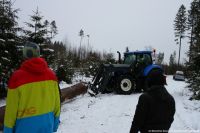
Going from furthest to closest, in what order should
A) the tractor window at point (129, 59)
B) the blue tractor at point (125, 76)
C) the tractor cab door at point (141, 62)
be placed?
the tractor window at point (129, 59) → the tractor cab door at point (141, 62) → the blue tractor at point (125, 76)

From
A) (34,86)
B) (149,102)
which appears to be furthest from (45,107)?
(149,102)

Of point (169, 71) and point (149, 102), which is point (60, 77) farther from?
point (169, 71)

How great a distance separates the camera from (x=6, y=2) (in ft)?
53.4

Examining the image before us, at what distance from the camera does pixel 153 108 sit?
13.6ft

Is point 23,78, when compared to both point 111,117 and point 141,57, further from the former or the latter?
point 141,57

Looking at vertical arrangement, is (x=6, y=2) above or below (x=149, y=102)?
above

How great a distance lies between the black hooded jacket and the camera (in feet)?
13.5

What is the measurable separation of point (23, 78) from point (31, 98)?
25cm

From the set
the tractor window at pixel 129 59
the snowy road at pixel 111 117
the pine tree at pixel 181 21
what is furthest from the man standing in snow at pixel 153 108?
the pine tree at pixel 181 21

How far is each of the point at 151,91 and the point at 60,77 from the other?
74.6 ft

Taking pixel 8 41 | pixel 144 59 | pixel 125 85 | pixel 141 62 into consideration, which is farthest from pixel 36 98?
pixel 144 59

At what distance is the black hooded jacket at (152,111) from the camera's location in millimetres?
4129

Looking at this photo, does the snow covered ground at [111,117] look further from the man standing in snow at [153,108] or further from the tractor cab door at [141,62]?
the man standing in snow at [153,108]

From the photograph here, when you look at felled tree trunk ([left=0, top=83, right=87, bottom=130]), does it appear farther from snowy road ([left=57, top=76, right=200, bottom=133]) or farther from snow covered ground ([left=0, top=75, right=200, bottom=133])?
snowy road ([left=57, top=76, right=200, bottom=133])
